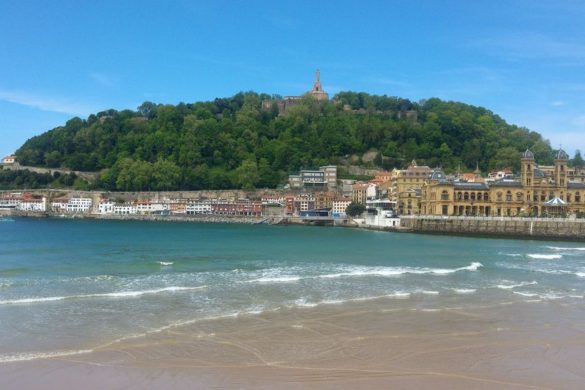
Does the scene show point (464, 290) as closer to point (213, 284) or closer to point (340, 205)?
point (213, 284)

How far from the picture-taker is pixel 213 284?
23094 millimetres

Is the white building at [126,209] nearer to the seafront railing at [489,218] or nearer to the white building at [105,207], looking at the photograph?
the white building at [105,207]

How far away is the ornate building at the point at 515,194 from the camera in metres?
67.3

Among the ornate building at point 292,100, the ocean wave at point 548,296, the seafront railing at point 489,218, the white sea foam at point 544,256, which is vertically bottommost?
the ocean wave at point 548,296

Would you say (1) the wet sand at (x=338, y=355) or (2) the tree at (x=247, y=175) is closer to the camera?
(1) the wet sand at (x=338, y=355)

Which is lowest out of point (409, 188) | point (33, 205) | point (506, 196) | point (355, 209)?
point (33, 205)

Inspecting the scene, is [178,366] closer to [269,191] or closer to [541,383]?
[541,383]

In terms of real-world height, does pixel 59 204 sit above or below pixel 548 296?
above

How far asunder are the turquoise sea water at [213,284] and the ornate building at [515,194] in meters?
28.0

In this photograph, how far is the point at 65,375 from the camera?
11648 millimetres

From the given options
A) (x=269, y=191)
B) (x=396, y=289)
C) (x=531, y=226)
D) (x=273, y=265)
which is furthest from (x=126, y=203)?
(x=396, y=289)

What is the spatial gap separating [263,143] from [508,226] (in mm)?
69401

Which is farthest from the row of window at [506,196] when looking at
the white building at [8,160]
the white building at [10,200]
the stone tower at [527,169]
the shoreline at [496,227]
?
the white building at [8,160]

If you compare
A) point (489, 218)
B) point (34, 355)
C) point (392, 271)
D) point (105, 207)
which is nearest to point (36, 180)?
point (105, 207)
